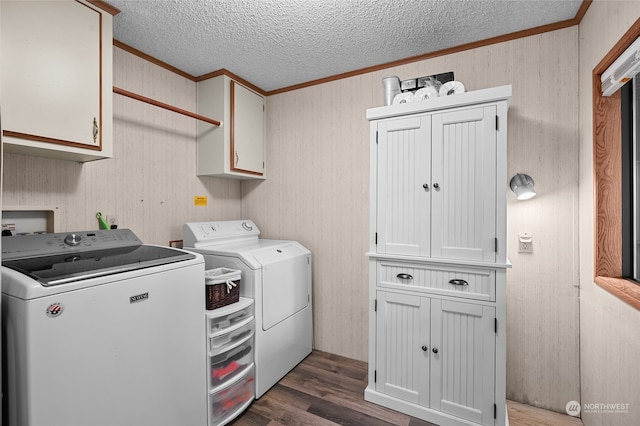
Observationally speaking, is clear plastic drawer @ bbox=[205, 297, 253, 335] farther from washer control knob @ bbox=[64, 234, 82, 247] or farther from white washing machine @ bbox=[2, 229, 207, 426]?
washer control knob @ bbox=[64, 234, 82, 247]

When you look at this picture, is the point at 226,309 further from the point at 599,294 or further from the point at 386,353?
the point at 599,294

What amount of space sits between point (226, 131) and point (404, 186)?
1538 mm

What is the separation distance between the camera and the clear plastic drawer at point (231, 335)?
1878 mm

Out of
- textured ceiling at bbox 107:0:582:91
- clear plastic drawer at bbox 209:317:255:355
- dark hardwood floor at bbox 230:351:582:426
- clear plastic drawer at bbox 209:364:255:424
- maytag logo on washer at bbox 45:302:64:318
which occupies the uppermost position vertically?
textured ceiling at bbox 107:0:582:91

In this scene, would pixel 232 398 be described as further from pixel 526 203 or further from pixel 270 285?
pixel 526 203

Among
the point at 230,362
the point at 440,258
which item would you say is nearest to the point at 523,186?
the point at 440,258

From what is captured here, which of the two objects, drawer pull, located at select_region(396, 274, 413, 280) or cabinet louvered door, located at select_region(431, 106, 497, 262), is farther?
drawer pull, located at select_region(396, 274, 413, 280)

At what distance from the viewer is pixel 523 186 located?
197 centimetres

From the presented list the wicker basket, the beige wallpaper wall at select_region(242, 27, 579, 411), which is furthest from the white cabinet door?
the wicker basket

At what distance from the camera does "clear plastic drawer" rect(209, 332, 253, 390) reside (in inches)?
74.6

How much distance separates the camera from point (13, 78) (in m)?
1.43

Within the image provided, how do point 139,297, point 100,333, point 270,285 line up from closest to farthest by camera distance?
point 100,333
point 139,297
point 270,285

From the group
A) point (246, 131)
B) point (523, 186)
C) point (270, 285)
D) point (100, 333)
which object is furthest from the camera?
point (246, 131)

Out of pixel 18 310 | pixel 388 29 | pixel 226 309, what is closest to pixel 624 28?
pixel 388 29
